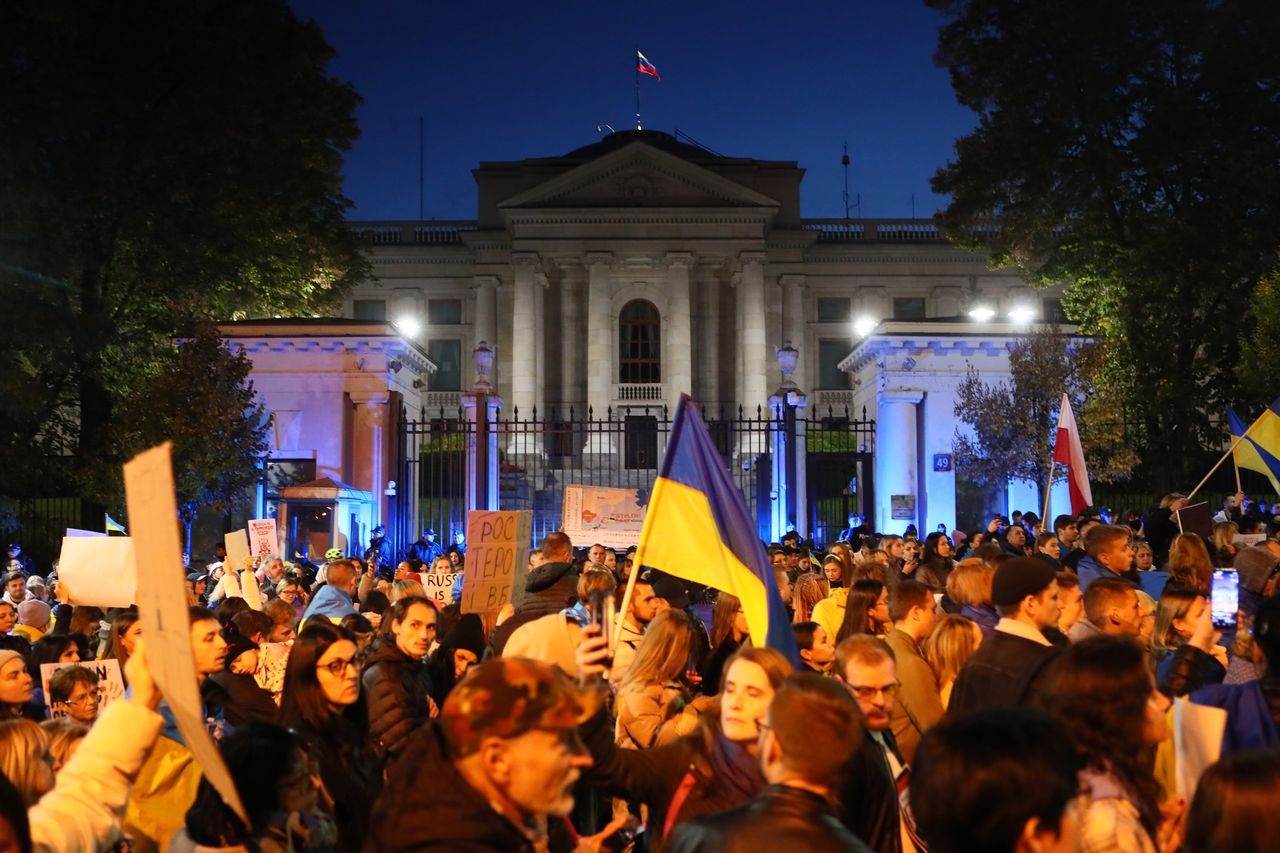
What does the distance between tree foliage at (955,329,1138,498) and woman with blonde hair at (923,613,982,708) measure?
18.0m

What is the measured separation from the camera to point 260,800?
11.9ft

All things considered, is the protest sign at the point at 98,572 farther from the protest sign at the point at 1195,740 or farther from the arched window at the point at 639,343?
the arched window at the point at 639,343

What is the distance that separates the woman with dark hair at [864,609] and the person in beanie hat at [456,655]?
1944mm

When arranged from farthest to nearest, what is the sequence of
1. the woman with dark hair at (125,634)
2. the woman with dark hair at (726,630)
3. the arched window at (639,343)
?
the arched window at (639,343)
the woman with dark hair at (726,630)
the woman with dark hair at (125,634)

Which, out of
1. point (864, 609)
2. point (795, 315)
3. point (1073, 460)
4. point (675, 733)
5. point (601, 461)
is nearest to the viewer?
point (675, 733)

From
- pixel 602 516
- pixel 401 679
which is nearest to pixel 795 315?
pixel 602 516

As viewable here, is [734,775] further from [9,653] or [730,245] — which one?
[730,245]

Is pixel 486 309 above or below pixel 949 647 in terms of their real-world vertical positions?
above

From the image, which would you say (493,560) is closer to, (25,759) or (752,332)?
(25,759)

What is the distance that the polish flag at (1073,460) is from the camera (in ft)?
47.1

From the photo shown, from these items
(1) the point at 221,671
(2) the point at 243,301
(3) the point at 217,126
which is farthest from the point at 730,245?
(1) the point at 221,671

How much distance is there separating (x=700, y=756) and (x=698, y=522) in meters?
1.50

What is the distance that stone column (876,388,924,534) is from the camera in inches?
968

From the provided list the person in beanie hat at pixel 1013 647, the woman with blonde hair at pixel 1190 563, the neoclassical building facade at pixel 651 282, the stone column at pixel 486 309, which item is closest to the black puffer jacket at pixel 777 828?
the person in beanie hat at pixel 1013 647
